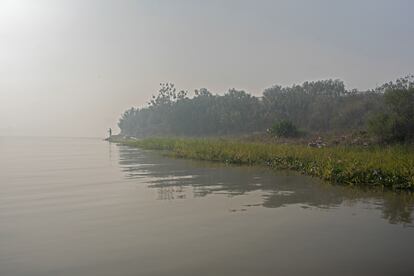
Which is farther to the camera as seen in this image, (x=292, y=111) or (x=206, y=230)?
(x=292, y=111)

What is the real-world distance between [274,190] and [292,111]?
4706 cm

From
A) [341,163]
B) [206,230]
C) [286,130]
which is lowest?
[206,230]

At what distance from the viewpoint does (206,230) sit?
27.2ft

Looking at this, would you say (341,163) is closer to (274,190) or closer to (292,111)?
(274,190)

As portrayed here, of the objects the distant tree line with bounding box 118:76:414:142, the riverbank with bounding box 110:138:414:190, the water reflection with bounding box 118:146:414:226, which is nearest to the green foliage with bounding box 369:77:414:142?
the distant tree line with bounding box 118:76:414:142

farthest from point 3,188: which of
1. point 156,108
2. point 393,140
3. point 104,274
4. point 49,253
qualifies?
point 156,108

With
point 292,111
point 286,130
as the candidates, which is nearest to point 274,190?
point 286,130

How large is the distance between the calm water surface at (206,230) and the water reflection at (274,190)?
0.04 metres

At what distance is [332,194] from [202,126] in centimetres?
6241

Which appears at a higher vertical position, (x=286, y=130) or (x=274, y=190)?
(x=286, y=130)

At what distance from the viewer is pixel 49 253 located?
6770 millimetres

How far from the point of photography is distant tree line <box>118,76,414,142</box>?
28953 mm

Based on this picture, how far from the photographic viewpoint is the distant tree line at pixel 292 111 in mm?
28953

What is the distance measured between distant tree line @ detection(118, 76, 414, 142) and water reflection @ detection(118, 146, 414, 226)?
14817 mm
